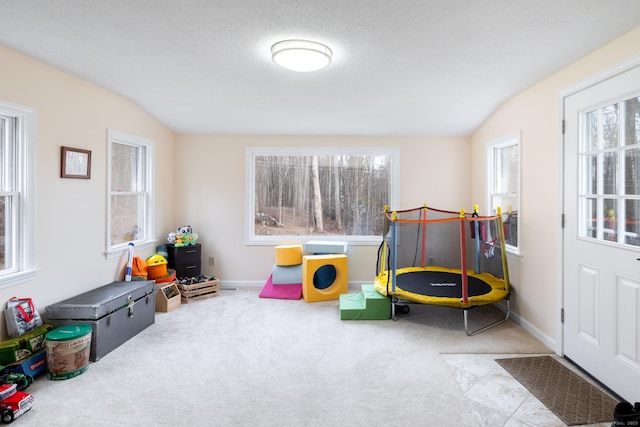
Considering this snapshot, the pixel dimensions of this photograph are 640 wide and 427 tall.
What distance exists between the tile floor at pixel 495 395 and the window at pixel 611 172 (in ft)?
3.59

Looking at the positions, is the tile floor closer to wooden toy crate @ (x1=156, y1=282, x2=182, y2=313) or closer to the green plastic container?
the green plastic container

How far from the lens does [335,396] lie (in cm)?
225

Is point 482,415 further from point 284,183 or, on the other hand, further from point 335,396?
point 284,183

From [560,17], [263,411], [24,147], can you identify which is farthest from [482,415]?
[24,147]

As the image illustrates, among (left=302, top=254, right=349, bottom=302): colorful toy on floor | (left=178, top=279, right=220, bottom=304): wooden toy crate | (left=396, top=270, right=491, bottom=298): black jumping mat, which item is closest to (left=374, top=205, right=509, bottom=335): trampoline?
(left=396, top=270, right=491, bottom=298): black jumping mat

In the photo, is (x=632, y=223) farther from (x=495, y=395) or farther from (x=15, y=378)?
(x=15, y=378)

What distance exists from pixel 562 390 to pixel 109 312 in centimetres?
337

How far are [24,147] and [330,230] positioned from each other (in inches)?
136

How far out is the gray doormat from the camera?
2.04 metres

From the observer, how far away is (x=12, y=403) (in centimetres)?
200

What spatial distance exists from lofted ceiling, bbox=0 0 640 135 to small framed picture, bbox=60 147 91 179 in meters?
0.68

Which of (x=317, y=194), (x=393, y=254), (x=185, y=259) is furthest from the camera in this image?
(x=317, y=194)

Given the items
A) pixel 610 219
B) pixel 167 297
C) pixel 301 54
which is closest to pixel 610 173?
pixel 610 219

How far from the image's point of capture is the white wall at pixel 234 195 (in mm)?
4883
